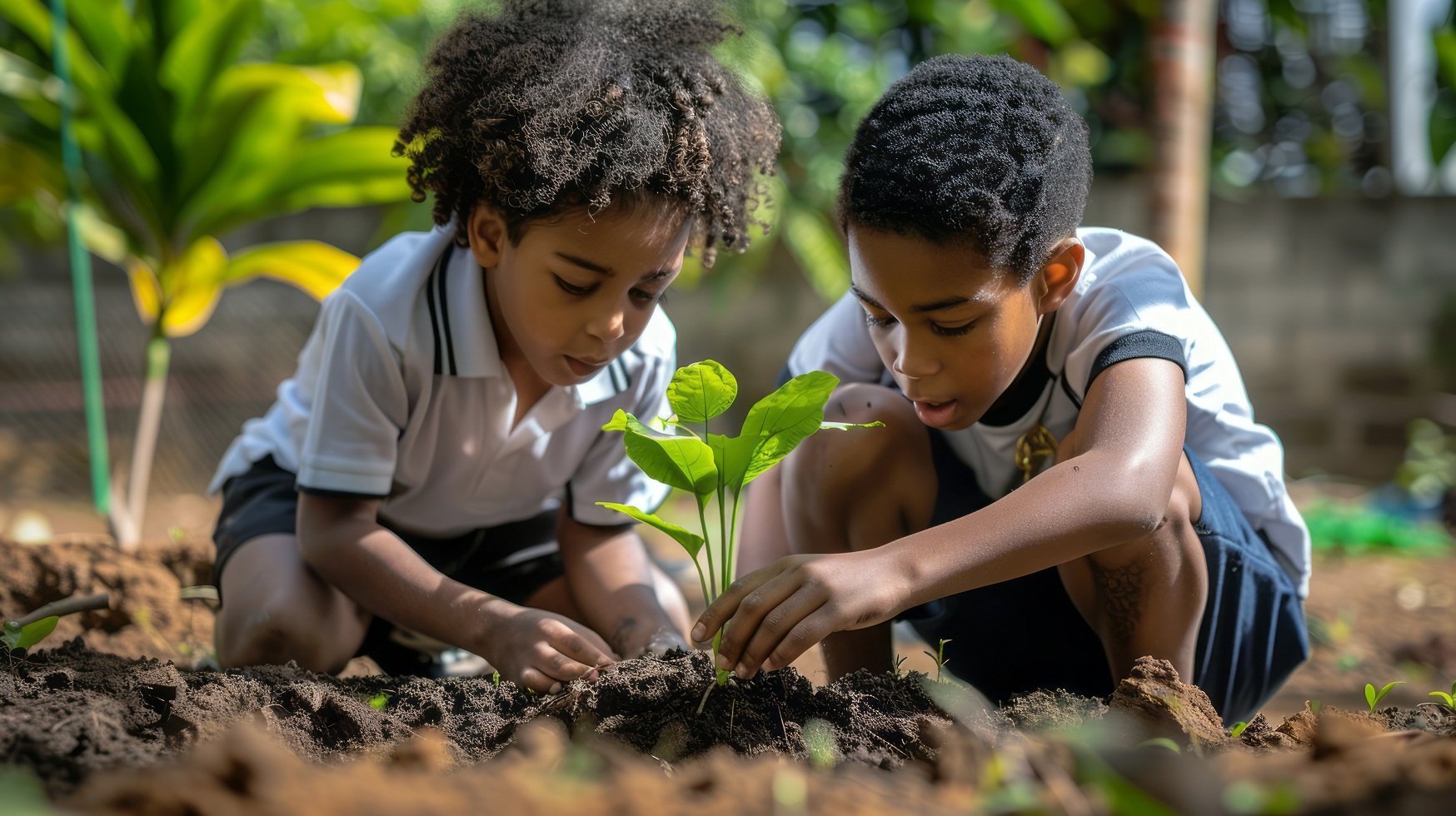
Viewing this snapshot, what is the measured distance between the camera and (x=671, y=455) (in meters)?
1.22

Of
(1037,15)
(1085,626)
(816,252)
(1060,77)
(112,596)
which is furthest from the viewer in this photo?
(1060,77)

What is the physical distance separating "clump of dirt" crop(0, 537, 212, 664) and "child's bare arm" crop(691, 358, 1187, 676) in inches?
53.7

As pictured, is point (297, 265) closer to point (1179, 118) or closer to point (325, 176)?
point (325, 176)

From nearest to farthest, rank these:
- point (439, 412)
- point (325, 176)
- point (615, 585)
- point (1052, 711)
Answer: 1. point (1052, 711)
2. point (439, 412)
3. point (615, 585)
4. point (325, 176)

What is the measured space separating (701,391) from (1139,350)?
60 cm

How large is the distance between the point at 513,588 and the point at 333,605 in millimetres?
372

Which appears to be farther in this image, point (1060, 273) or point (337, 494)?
point (337, 494)

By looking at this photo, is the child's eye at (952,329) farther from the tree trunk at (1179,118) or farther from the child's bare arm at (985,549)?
the tree trunk at (1179,118)

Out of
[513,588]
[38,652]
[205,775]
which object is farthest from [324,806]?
[513,588]

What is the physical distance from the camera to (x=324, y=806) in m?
0.62

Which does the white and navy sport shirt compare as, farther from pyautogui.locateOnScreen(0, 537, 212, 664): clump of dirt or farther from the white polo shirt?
pyautogui.locateOnScreen(0, 537, 212, 664): clump of dirt

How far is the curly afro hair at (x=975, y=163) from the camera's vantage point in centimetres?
135

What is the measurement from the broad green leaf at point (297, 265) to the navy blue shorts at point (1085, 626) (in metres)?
1.92

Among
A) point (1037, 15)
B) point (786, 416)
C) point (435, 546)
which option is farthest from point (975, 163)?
point (1037, 15)
